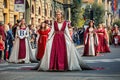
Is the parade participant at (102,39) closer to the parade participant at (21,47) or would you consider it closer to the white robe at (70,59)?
the parade participant at (21,47)

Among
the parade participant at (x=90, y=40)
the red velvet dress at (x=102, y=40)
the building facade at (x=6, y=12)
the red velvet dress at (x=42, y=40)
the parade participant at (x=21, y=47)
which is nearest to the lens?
the parade participant at (x=21, y=47)

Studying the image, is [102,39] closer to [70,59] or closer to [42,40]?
[42,40]

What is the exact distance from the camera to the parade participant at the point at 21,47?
19828 mm

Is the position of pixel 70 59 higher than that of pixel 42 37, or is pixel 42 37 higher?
pixel 42 37

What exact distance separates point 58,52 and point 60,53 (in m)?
0.07

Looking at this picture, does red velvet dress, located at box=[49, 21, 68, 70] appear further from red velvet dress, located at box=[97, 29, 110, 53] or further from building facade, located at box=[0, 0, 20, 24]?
building facade, located at box=[0, 0, 20, 24]

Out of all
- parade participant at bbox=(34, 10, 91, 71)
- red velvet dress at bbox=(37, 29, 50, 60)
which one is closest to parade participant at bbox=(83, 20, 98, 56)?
red velvet dress at bbox=(37, 29, 50, 60)

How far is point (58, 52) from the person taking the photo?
51.0 feet

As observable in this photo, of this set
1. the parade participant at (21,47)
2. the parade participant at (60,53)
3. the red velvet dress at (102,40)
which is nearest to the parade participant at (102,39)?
the red velvet dress at (102,40)

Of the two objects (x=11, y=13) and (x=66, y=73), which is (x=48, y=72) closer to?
(x=66, y=73)

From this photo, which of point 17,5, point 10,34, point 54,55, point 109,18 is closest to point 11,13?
point 17,5

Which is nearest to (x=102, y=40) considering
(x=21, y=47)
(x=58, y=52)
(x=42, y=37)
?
(x=42, y=37)

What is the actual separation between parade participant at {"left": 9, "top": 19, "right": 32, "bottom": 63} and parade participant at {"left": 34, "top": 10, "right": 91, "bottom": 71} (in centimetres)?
418

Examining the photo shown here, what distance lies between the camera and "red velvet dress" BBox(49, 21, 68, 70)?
1534cm
